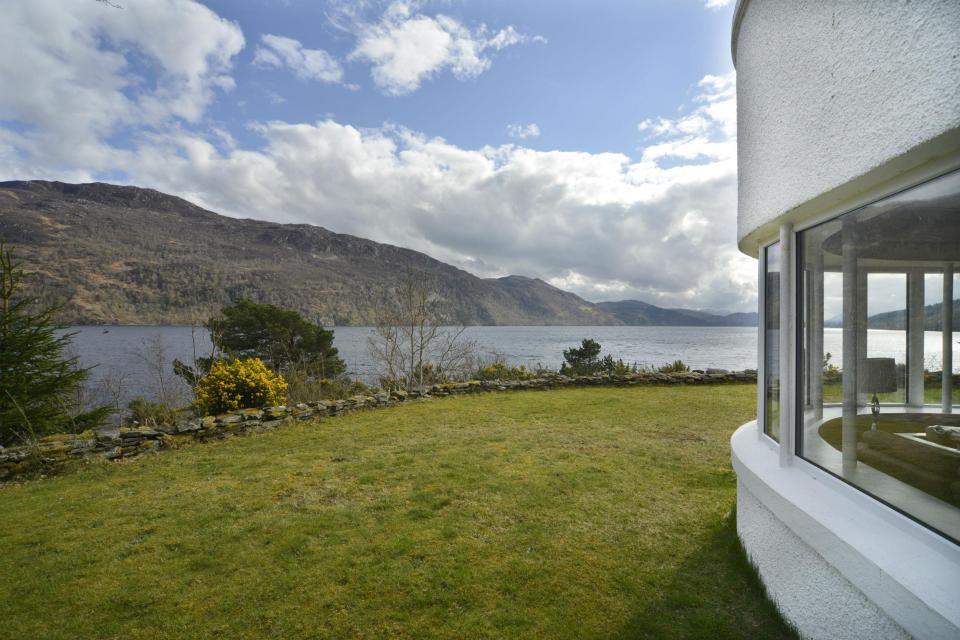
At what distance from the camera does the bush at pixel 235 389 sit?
8.69 meters

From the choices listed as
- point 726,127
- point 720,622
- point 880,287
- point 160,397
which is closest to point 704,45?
point 726,127

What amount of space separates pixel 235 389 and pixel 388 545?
6.56 metres

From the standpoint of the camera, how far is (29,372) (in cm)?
720

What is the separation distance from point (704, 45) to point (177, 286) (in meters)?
78.3

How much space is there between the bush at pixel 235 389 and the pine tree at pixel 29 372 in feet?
6.26

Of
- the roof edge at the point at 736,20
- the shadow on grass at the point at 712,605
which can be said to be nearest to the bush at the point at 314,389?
the shadow on grass at the point at 712,605

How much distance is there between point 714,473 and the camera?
5.53 meters

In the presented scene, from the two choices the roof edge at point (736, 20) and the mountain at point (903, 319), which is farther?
the roof edge at point (736, 20)

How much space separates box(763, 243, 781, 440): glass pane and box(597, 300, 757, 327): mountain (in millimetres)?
136608

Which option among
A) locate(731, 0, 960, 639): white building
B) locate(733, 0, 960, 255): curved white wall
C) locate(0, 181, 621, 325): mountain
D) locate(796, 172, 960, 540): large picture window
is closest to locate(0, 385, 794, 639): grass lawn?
locate(731, 0, 960, 639): white building

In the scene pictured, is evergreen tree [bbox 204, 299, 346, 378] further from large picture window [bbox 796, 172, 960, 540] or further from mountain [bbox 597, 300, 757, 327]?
mountain [bbox 597, 300, 757, 327]

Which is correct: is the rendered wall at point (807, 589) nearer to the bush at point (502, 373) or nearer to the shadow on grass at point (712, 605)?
the shadow on grass at point (712, 605)

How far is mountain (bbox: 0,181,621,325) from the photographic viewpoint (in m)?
58.8

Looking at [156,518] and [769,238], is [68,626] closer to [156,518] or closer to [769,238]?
[156,518]
